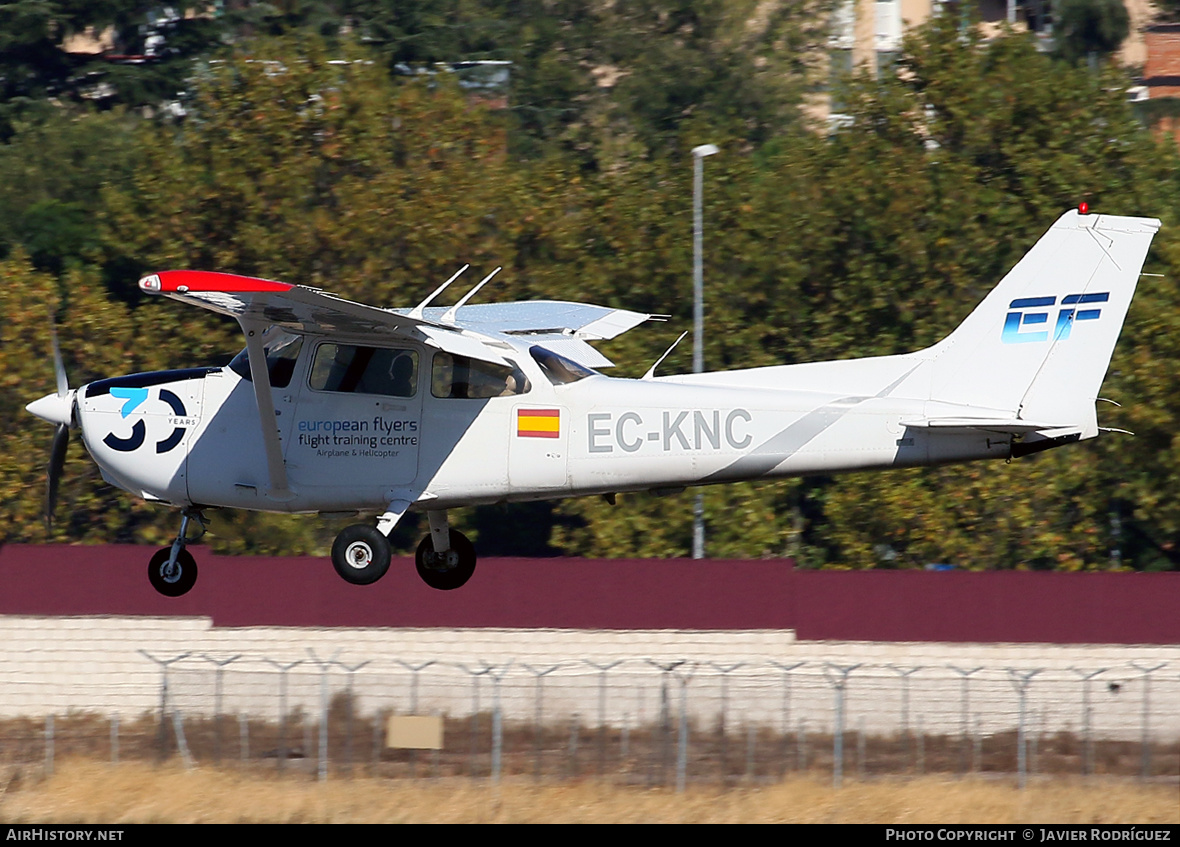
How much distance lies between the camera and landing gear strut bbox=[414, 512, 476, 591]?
16375mm

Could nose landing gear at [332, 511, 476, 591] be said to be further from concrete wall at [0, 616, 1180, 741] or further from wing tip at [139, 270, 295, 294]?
concrete wall at [0, 616, 1180, 741]

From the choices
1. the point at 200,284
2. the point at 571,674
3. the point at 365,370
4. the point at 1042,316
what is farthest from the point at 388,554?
the point at 571,674

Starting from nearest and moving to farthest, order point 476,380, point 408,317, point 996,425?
point 996,425, point 408,317, point 476,380

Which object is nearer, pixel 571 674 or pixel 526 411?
pixel 526 411

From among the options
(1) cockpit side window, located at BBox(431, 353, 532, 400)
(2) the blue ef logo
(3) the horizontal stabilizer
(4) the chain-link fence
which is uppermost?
(2) the blue ef logo

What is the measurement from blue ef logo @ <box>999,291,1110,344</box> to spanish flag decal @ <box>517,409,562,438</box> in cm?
408

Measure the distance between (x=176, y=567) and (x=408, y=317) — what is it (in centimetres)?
350

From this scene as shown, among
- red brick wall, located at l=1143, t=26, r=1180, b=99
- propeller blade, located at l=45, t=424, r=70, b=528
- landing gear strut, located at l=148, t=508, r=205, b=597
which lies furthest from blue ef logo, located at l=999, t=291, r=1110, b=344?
red brick wall, located at l=1143, t=26, r=1180, b=99

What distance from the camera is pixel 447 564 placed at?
53.8ft

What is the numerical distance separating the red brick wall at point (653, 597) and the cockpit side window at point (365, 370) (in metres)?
10.2

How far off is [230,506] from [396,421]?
1.83m

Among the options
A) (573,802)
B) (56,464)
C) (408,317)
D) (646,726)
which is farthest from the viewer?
(646,726)

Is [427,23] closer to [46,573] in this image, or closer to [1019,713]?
[46,573]

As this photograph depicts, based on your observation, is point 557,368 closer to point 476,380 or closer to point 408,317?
point 476,380
